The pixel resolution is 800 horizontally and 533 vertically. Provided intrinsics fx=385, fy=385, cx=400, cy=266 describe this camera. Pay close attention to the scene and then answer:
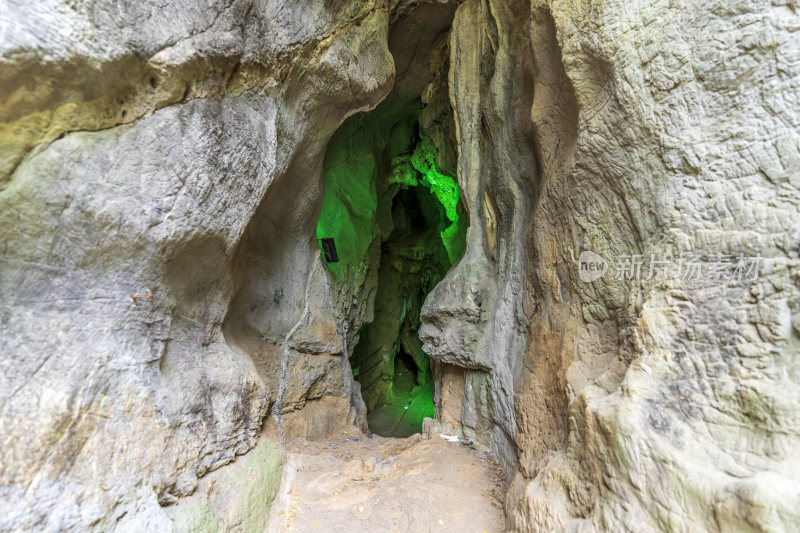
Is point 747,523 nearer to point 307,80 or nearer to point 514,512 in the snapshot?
point 514,512

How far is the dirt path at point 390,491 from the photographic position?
3.47 metres

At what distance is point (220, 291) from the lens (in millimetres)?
3902

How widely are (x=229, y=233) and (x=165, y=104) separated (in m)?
1.15

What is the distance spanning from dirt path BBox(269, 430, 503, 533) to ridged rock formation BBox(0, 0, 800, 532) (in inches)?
10.5

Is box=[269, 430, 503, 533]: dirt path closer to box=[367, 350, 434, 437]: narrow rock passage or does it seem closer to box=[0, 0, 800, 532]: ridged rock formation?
box=[0, 0, 800, 532]: ridged rock formation

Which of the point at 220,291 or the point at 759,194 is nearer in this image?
the point at 759,194

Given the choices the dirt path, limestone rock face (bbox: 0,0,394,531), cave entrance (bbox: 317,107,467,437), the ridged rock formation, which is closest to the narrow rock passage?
cave entrance (bbox: 317,107,467,437)

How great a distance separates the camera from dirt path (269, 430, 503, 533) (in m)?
3.47

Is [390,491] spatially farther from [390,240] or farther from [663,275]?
[390,240]

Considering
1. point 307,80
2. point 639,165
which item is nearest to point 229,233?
point 307,80

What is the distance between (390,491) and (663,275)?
3202 mm

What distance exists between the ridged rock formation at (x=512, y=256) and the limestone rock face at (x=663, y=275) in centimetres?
1

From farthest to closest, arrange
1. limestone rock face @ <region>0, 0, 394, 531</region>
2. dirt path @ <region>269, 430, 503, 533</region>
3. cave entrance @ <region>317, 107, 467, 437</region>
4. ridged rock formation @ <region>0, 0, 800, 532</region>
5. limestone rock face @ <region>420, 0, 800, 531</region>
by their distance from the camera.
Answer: cave entrance @ <region>317, 107, 467, 437</region>, dirt path @ <region>269, 430, 503, 533</region>, limestone rock face @ <region>0, 0, 394, 531</region>, ridged rock formation @ <region>0, 0, 800, 532</region>, limestone rock face @ <region>420, 0, 800, 531</region>

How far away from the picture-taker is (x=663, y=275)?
247 cm
